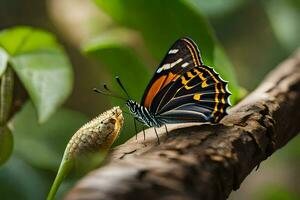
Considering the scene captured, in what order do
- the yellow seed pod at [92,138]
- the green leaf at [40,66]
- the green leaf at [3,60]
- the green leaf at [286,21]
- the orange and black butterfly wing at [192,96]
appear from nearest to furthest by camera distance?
the yellow seed pod at [92,138] → the orange and black butterfly wing at [192,96] → the green leaf at [3,60] → the green leaf at [40,66] → the green leaf at [286,21]

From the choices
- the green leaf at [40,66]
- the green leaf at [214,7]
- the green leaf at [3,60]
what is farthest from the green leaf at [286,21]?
the green leaf at [3,60]

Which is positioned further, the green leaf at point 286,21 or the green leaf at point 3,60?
the green leaf at point 286,21

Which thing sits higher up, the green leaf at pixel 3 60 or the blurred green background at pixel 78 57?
the green leaf at pixel 3 60

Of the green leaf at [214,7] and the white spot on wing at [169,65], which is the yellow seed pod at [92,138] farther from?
the green leaf at [214,7]

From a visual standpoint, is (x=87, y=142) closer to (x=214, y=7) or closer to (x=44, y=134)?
(x=44, y=134)

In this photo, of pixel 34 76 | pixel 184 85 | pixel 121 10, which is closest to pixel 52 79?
pixel 34 76

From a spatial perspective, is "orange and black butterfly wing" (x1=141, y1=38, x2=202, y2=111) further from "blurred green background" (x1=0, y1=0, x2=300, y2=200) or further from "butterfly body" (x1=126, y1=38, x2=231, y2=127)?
"blurred green background" (x1=0, y1=0, x2=300, y2=200)

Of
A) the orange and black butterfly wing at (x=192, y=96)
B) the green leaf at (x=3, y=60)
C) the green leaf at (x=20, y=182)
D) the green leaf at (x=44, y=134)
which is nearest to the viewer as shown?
the orange and black butterfly wing at (x=192, y=96)

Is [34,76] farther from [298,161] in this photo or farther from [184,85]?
[298,161]
